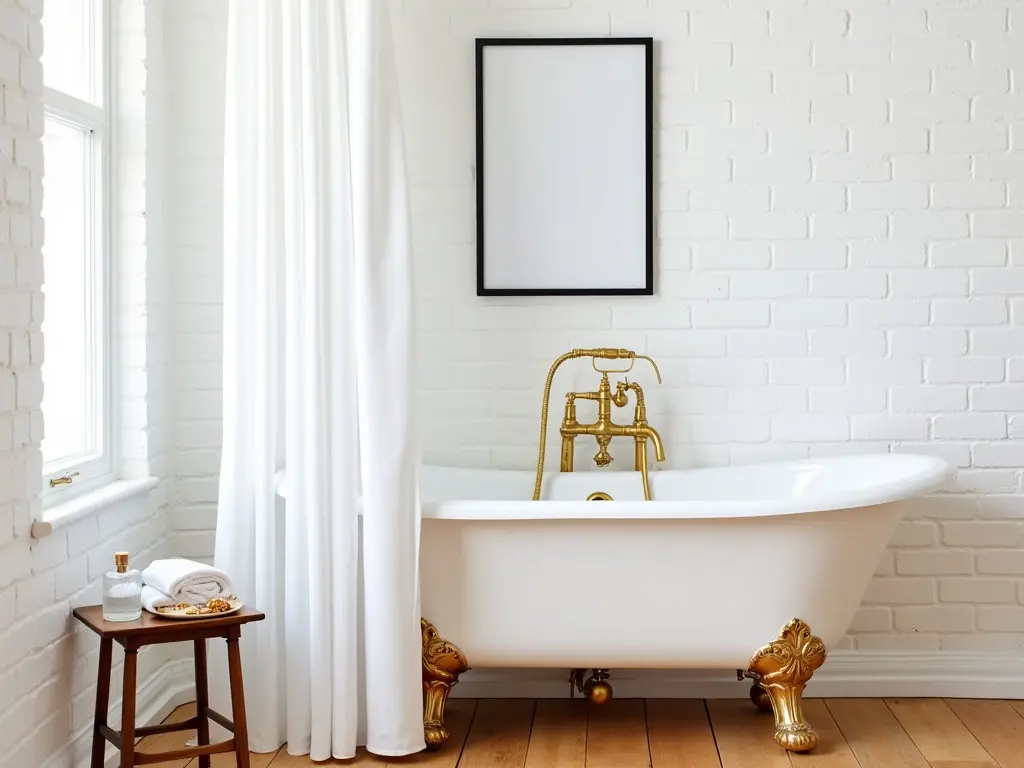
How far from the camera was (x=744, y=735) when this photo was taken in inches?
110

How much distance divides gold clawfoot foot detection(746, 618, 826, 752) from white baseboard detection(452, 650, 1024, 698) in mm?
447

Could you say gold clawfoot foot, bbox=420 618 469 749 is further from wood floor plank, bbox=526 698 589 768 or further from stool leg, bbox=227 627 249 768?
stool leg, bbox=227 627 249 768

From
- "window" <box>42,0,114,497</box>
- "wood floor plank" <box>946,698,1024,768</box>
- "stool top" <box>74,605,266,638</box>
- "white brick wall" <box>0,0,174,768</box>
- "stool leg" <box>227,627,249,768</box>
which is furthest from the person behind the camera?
"wood floor plank" <box>946,698,1024,768</box>

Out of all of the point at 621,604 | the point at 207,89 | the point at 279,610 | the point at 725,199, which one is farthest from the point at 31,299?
the point at 725,199

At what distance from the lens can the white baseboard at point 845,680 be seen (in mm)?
3123

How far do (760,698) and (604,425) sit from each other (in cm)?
87

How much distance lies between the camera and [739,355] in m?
3.20

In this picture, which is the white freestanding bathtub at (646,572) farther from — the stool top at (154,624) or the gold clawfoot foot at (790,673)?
the stool top at (154,624)

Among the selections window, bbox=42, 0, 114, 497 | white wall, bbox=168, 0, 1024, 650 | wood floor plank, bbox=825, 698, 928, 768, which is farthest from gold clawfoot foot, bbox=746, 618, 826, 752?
window, bbox=42, 0, 114, 497

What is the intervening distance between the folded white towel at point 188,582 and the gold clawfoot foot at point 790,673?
4.19 ft

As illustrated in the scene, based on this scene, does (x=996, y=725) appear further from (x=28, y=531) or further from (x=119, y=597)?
(x=28, y=531)

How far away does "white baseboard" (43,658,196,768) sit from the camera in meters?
2.38

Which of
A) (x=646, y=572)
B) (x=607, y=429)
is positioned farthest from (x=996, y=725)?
(x=607, y=429)

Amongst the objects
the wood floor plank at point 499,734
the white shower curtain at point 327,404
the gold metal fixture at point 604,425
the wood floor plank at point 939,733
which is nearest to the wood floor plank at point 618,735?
the wood floor plank at point 499,734
